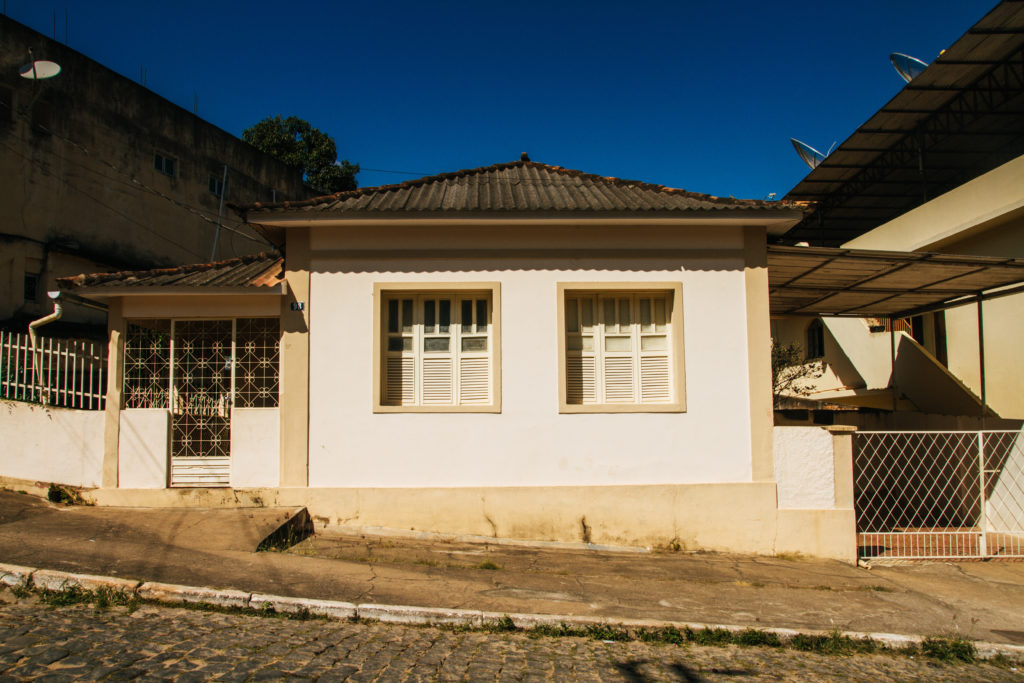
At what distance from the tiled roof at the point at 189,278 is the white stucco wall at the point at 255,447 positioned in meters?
1.51

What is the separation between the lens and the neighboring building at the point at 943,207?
429 inches

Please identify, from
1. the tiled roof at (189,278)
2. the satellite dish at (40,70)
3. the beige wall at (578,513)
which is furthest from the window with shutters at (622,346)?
the satellite dish at (40,70)

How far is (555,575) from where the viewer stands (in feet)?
20.4

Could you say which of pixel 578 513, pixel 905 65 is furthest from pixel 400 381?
pixel 905 65

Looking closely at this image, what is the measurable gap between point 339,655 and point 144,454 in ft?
15.0

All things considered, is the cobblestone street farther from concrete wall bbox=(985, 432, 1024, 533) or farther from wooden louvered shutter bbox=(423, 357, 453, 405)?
concrete wall bbox=(985, 432, 1024, 533)

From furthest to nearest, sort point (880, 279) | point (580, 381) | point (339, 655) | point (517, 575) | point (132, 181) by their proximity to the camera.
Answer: point (132, 181), point (880, 279), point (580, 381), point (517, 575), point (339, 655)

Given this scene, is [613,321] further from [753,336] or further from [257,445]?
[257,445]

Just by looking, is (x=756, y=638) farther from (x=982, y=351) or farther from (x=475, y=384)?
(x=982, y=351)

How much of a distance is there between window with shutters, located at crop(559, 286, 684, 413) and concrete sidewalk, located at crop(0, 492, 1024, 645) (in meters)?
1.88

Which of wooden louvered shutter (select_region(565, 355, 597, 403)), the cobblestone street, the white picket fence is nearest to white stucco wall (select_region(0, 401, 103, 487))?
the white picket fence

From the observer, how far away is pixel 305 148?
28531 mm

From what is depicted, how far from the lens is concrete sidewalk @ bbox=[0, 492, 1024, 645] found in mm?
5277

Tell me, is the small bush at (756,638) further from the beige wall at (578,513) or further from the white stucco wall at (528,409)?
the white stucco wall at (528,409)
